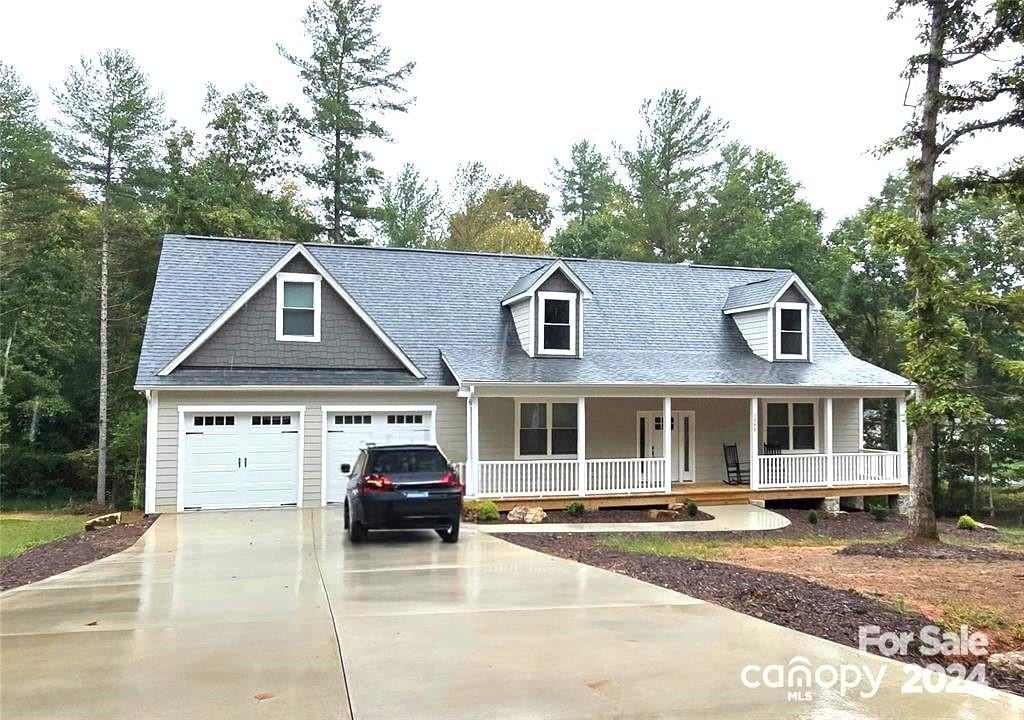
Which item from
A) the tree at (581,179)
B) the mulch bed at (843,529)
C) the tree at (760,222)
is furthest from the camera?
the tree at (581,179)

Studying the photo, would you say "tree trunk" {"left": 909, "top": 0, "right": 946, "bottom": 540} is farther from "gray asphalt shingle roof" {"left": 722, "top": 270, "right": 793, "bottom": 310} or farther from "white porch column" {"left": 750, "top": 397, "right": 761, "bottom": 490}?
"gray asphalt shingle roof" {"left": 722, "top": 270, "right": 793, "bottom": 310}

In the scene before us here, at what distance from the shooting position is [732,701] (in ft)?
15.0

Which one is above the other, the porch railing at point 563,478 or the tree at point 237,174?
the tree at point 237,174

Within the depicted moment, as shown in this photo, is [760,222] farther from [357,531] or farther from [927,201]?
[357,531]

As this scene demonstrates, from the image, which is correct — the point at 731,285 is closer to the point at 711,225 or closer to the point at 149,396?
the point at 711,225

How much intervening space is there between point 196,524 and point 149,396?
3368 millimetres

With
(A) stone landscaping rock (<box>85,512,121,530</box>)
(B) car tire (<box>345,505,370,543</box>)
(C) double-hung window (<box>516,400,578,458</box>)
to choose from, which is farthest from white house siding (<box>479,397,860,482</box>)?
(A) stone landscaping rock (<box>85,512,121,530</box>)

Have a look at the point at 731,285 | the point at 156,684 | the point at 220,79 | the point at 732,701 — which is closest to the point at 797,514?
the point at 731,285

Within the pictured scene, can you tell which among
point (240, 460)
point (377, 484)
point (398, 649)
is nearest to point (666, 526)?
point (377, 484)

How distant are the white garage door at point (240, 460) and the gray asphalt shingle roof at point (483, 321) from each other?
0.91 meters

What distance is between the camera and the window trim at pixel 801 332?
815 inches

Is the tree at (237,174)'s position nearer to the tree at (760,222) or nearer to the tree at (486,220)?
the tree at (486,220)

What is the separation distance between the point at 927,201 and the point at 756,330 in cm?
896

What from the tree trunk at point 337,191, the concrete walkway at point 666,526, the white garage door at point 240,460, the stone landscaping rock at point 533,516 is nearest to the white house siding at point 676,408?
the stone landscaping rock at point 533,516
